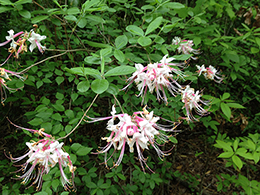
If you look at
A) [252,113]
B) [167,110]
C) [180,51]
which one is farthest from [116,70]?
[252,113]

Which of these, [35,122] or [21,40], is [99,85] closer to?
[35,122]

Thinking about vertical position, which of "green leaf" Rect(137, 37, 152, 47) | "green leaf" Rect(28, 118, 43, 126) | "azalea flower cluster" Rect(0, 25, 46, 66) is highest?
"green leaf" Rect(137, 37, 152, 47)

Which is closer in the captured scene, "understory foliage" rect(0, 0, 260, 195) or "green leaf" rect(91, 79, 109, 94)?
"green leaf" rect(91, 79, 109, 94)

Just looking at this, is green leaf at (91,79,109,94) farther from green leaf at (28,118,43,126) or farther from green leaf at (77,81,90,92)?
green leaf at (28,118,43,126)

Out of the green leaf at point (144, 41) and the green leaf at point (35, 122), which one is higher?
the green leaf at point (144, 41)

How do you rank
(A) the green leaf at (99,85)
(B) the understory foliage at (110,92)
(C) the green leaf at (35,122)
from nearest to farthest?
(A) the green leaf at (99,85), (B) the understory foliage at (110,92), (C) the green leaf at (35,122)

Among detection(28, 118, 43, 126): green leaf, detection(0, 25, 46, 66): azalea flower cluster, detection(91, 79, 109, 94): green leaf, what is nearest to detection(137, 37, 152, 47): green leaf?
detection(91, 79, 109, 94): green leaf

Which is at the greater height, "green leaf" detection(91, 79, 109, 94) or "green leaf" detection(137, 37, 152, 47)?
"green leaf" detection(137, 37, 152, 47)

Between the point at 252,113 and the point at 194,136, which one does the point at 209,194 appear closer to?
the point at 194,136

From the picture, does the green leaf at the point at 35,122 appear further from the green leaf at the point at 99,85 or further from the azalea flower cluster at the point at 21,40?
the green leaf at the point at 99,85

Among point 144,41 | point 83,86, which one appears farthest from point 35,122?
point 144,41

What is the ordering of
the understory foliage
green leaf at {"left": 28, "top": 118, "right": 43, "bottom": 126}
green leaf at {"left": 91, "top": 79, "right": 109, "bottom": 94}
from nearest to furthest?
1. green leaf at {"left": 91, "top": 79, "right": 109, "bottom": 94}
2. the understory foliage
3. green leaf at {"left": 28, "top": 118, "right": 43, "bottom": 126}

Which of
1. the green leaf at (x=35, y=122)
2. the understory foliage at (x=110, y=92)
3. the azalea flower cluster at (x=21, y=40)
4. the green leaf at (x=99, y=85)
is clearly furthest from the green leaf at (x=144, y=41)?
the green leaf at (x=35, y=122)

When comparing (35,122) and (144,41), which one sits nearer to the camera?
(144,41)
